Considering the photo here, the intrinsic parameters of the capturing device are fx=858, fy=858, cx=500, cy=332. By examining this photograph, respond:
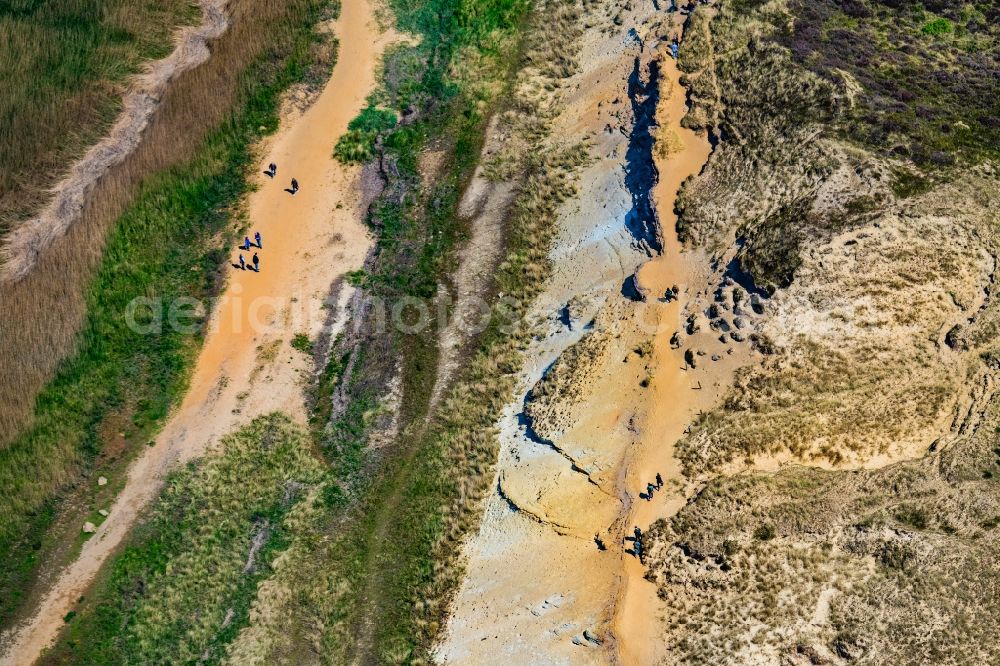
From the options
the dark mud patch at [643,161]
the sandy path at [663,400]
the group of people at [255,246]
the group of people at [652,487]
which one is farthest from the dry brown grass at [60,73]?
the group of people at [652,487]

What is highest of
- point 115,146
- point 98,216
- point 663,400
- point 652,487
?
point 115,146

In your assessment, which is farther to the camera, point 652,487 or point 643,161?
point 643,161

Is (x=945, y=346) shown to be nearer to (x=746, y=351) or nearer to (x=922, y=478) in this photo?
(x=922, y=478)

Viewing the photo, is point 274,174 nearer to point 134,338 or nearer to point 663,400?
point 134,338

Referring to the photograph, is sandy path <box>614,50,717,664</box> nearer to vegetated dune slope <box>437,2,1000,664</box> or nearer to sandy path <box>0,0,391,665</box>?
vegetated dune slope <box>437,2,1000,664</box>

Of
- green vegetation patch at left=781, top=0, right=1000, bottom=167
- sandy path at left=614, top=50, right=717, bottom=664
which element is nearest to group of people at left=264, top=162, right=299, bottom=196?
sandy path at left=614, top=50, right=717, bottom=664

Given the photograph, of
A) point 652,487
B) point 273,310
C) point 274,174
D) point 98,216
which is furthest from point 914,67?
point 98,216
